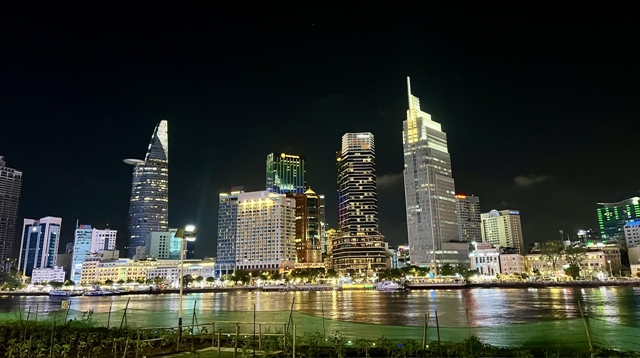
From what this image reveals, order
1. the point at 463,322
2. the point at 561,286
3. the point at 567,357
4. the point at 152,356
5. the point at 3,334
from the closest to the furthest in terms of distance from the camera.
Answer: the point at 567,357, the point at 152,356, the point at 3,334, the point at 463,322, the point at 561,286

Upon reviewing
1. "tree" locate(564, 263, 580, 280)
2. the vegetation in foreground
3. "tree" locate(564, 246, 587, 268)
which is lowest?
the vegetation in foreground

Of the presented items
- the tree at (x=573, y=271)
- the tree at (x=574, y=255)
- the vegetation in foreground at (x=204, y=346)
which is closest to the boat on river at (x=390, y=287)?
the tree at (x=573, y=271)

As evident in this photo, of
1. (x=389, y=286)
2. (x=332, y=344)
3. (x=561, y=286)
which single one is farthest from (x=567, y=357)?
(x=561, y=286)

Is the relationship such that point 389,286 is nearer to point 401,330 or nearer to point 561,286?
point 561,286

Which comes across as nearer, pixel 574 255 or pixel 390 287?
pixel 390 287

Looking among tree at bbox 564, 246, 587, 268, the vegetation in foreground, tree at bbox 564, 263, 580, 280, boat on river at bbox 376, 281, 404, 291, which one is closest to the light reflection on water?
the vegetation in foreground

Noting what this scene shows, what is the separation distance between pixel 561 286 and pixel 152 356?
597 ft

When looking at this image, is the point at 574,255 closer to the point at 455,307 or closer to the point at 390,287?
the point at 390,287

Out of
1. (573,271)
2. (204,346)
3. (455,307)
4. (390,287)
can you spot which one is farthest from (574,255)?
(204,346)

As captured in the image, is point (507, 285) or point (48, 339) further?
point (507, 285)

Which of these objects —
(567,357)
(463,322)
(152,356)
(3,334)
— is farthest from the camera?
(463,322)

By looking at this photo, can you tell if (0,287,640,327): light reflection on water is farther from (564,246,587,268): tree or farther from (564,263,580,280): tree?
(564,246,587,268): tree

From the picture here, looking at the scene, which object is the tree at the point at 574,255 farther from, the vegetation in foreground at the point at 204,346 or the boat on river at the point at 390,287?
the vegetation in foreground at the point at 204,346

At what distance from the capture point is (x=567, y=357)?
1823 centimetres
